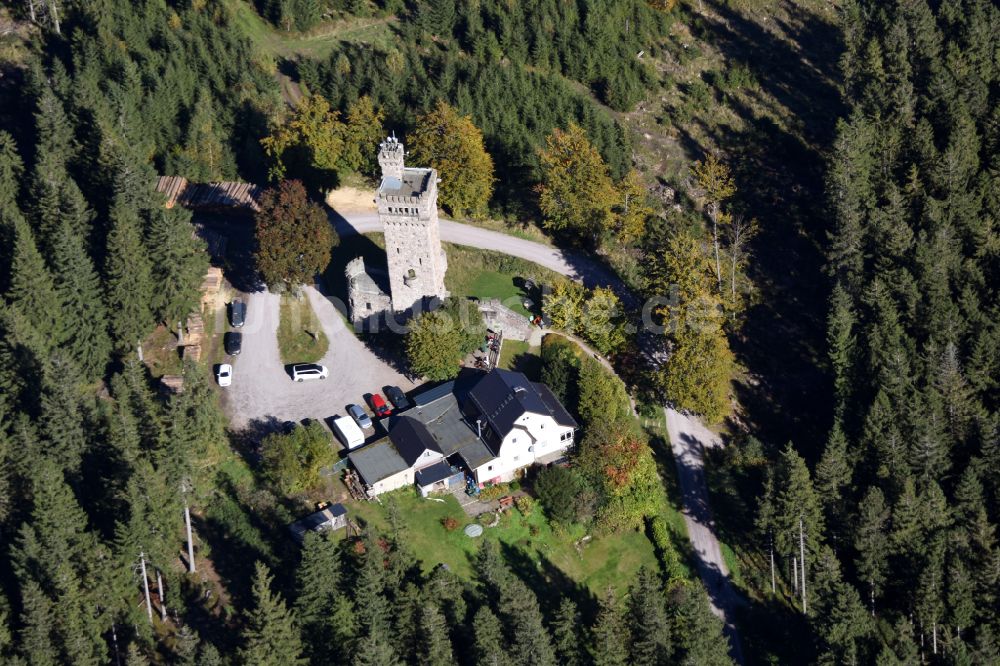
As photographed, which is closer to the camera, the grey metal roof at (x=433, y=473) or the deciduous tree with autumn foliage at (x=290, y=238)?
the grey metal roof at (x=433, y=473)

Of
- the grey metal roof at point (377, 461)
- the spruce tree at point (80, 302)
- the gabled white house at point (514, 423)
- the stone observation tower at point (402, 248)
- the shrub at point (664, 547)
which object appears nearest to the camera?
the grey metal roof at point (377, 461)

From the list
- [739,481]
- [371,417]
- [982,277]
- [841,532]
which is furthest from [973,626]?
[371,417]

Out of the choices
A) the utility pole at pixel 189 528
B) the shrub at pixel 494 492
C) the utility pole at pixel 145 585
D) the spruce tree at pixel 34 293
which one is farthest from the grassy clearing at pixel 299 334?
the utility pole at pixel 145 585

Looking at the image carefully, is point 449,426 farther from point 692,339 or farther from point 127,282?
point 127,282

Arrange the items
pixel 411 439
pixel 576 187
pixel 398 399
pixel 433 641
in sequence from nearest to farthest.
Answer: pixel 433 641 → pixel 411 439 → pixel 398 399 → pixel 576 187

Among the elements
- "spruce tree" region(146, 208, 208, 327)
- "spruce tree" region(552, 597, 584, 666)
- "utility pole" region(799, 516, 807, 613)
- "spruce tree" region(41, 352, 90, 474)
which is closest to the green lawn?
"spruce tree" region(552, 597, 584, 666)

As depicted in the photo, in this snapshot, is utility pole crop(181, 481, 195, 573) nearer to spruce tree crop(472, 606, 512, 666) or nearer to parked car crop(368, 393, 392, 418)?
parked car crop(368, 393, 392, 418)

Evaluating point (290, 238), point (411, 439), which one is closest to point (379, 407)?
point (411, 439)

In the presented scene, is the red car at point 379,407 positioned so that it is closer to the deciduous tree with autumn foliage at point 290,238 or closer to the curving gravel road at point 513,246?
the deciduous tree with autumn foliage at point 290,238
